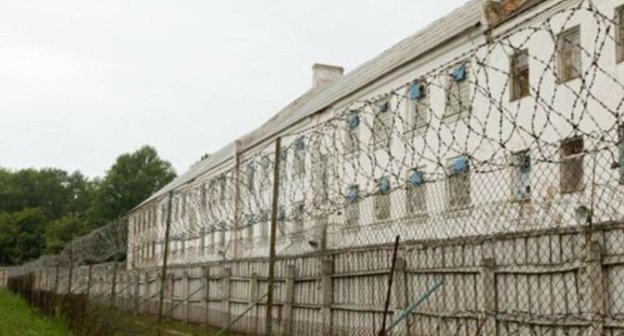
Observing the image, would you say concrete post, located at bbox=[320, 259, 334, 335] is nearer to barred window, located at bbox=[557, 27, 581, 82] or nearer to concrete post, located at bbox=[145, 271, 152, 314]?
barred window, located at bbox=[557, 27, 581, 82]

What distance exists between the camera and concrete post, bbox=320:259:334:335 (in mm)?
9008

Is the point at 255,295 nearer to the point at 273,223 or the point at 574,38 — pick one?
the point at 273,223

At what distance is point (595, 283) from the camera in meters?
6.57

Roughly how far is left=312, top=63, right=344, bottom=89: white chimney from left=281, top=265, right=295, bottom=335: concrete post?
77.1 feet

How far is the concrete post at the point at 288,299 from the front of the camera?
32.9 feet

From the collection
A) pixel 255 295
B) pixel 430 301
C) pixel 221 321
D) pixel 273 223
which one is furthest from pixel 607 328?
pixel 221 321

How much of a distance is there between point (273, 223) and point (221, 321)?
24.8 feet

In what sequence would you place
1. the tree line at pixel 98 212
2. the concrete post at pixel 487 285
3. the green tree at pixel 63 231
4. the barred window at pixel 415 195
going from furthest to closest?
1. the tree line at pixel 98 212
2. the green tree at pixel 63 231
3. the barred window at pixel 415 195
4. the concrete post at pixel 487 285

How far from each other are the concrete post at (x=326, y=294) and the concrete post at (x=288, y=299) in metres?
0.87

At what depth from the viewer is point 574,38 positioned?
1556 cm

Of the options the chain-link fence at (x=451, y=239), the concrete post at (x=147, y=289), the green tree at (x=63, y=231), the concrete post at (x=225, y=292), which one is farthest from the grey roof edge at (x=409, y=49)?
the green tree at (x=63, y=231)

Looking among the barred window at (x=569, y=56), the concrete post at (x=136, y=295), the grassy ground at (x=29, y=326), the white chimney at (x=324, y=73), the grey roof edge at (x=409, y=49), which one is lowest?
the grassy ground at (x=29, y=326)

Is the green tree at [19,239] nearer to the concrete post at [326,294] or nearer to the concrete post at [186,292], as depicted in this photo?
the concrete post at [186,292]

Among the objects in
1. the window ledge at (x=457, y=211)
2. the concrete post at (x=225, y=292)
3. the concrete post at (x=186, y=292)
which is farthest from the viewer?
the concrete post at (x=186, y=292)
